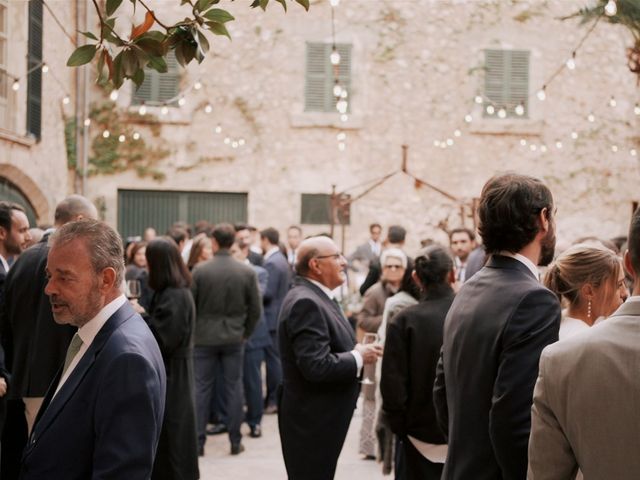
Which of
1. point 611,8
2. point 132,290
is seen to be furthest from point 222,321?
point 611,8

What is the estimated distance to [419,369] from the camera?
459cm

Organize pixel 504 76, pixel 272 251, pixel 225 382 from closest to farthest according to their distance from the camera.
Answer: pixel 225 382
pixel 272 251
pixel 504 76

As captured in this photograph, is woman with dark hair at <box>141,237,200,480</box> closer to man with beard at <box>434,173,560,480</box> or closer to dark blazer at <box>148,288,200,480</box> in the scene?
dark blazer at <box>148,288,200,480</box>

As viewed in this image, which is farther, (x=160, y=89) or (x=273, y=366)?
(x=160, y=89)

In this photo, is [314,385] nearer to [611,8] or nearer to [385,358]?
[385,358]

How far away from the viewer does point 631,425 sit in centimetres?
206

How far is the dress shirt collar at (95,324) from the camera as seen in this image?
8.82 ft

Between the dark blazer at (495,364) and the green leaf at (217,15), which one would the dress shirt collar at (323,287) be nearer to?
the dark blazer at (495,364)

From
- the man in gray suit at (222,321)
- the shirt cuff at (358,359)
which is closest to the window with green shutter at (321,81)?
the man in gray suit at (222,321)

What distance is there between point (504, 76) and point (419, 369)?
503 inches

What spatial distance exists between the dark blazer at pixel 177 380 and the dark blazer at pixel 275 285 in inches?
126

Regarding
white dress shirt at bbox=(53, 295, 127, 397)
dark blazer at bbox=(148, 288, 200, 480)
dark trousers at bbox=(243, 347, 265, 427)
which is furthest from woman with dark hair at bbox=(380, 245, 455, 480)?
dark trousers at bbox=(243, 347, 265, 427)

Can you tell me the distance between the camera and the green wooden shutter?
12.9 metres

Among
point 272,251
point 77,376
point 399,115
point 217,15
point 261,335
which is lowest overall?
point 261,335
